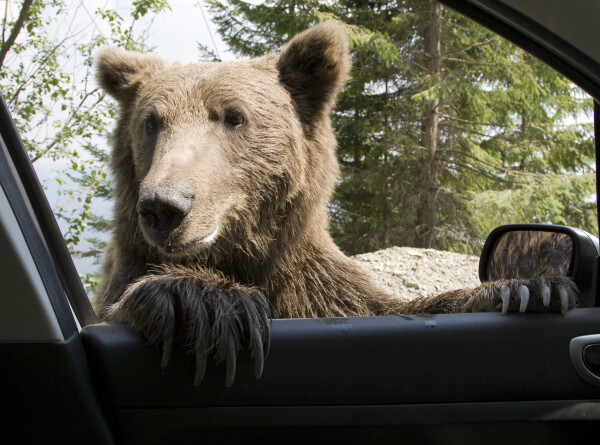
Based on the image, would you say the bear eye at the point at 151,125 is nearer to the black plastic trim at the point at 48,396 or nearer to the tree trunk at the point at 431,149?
the black plastic trim at the point at 48,396

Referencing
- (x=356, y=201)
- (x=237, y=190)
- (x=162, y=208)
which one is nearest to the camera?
(x=162, y=208)

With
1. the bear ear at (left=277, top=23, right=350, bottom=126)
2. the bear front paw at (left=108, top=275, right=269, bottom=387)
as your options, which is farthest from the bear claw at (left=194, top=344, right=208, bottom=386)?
the bear ear at (left=277, top=23, right=350, bottom=126)

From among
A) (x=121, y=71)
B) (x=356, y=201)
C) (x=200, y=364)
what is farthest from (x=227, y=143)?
Result: (x=356, y=201)

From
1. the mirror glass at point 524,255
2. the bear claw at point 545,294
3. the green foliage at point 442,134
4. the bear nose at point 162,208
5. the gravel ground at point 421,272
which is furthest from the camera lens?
the green foliage at point 442,134

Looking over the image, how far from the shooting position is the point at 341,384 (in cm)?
155

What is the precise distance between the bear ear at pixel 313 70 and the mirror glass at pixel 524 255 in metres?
1.22

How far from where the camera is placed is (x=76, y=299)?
1.68m

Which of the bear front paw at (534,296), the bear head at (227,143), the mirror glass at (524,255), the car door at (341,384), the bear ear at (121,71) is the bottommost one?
the car door at (341,384)

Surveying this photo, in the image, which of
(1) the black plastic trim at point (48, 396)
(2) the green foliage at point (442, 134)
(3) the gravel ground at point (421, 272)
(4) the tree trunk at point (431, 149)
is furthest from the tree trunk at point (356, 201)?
(1) the black plastic trim at point (48, 396)

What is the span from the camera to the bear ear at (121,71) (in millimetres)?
3090

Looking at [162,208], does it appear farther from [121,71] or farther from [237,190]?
[121,71]

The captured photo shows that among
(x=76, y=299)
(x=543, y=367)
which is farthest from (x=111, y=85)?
(x=543, y=367)

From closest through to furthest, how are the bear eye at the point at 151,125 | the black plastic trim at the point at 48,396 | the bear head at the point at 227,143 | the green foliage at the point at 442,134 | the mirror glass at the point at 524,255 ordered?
the black plastic trim at the point at 48,396
the bear head at the point at 227,143
the mirror glass at the point at 524,255
the bear eye at the point at 151,125
the green foliage at the point at 442,134

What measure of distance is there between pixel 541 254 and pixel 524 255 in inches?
2.9
